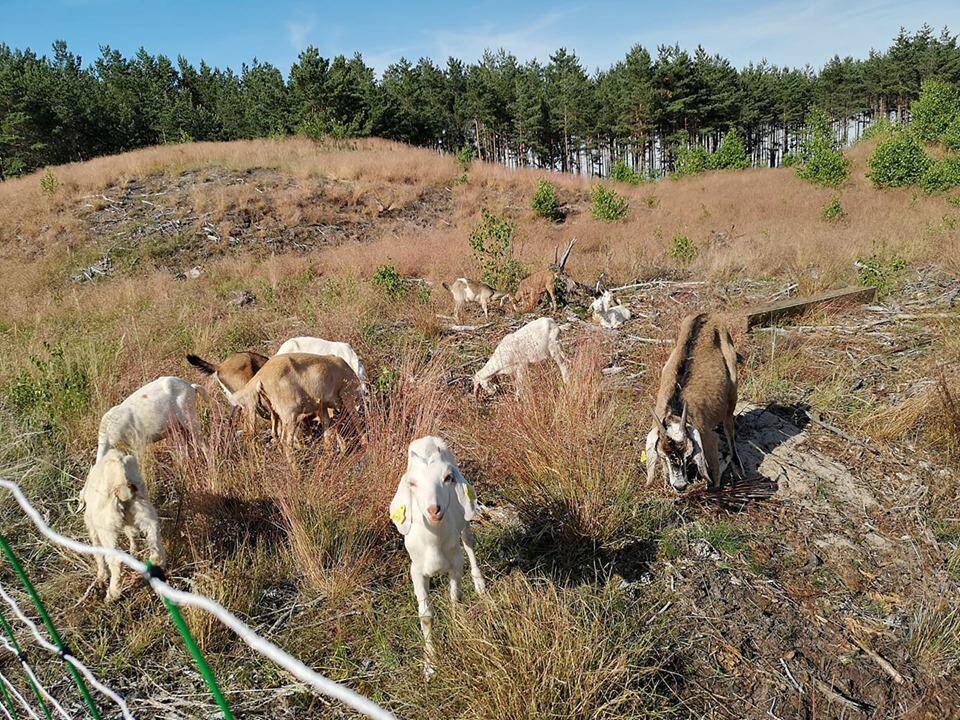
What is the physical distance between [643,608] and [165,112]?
46.1m

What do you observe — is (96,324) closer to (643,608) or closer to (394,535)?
(394,535)

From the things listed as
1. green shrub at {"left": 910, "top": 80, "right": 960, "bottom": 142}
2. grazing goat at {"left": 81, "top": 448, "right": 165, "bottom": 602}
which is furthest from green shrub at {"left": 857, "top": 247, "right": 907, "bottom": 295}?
green shrub at {"left": 910, "top": 80, "right": 960, "bottom": 142}

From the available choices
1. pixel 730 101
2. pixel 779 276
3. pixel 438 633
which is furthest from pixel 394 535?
pixel 730 101

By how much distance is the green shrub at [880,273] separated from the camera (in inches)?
294

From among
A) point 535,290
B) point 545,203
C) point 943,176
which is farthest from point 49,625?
point 943,176

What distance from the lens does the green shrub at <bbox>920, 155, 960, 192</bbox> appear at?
15891 mm

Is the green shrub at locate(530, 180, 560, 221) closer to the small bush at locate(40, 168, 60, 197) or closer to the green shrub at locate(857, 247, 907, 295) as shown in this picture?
the green shrub at locate(857, 247, 907, 295)

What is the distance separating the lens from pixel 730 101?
138ft

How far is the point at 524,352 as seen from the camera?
515 centimetres

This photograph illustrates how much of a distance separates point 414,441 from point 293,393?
1.75 m

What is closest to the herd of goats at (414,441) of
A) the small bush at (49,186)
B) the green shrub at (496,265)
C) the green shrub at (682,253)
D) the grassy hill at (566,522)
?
the grassy hill at (566,522)

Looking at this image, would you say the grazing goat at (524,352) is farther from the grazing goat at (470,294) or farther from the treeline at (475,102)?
the treeline at (475,102)

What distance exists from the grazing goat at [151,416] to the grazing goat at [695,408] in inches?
120

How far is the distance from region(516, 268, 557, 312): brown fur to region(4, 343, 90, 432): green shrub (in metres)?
5.48
